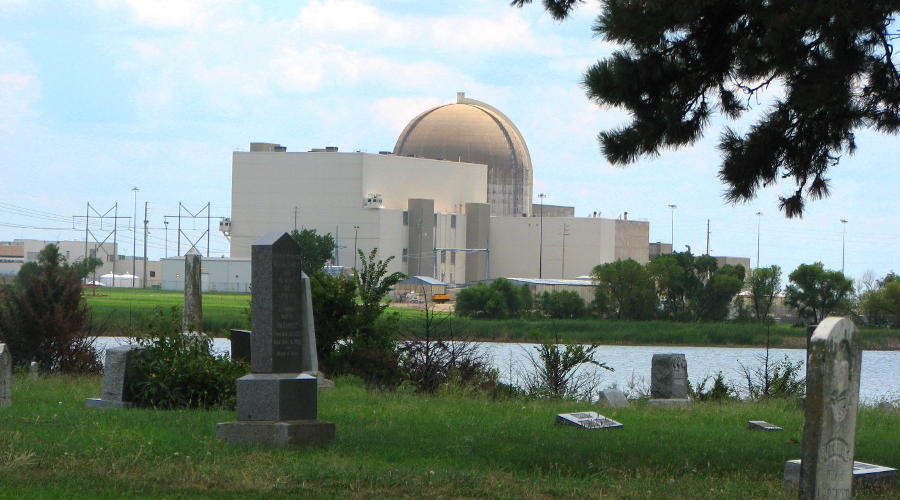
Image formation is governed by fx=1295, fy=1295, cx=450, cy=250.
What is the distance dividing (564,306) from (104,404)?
63.6 metres

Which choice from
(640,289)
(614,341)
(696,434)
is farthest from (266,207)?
(696,434)

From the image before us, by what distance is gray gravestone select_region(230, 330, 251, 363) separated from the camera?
61.9 ft

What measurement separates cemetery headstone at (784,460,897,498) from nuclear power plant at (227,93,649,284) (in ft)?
306

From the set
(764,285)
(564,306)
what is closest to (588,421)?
(764,285)

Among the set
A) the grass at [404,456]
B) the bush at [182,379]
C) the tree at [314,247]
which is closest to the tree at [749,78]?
the grass at [404,456]

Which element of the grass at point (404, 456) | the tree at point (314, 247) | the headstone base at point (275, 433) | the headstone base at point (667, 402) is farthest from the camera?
the tree at point (314, 247)

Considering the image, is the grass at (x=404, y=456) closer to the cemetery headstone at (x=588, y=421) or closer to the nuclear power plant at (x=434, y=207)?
the cemetery headstone at (x=588, y=421)

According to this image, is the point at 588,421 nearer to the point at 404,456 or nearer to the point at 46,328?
the point at 404,456

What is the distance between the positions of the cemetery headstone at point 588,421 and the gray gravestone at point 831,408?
6784 millimetres

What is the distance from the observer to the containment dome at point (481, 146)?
12344cm

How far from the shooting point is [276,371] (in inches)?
465

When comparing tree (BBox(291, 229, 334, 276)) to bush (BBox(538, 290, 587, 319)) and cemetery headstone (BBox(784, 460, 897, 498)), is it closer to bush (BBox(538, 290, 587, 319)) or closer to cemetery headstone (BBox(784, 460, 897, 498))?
bush (BBox(538, 290, 587, 319))

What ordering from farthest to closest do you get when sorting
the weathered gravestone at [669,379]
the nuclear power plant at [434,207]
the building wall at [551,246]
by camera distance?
1. the building wall at [551,246]
2. the nuclear power plant at [434,207]
3. the weathered gravestone at [669,379]

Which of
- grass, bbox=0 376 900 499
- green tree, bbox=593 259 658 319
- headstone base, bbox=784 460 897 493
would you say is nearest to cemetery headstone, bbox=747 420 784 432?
grass, bbox=0 376 900 499
